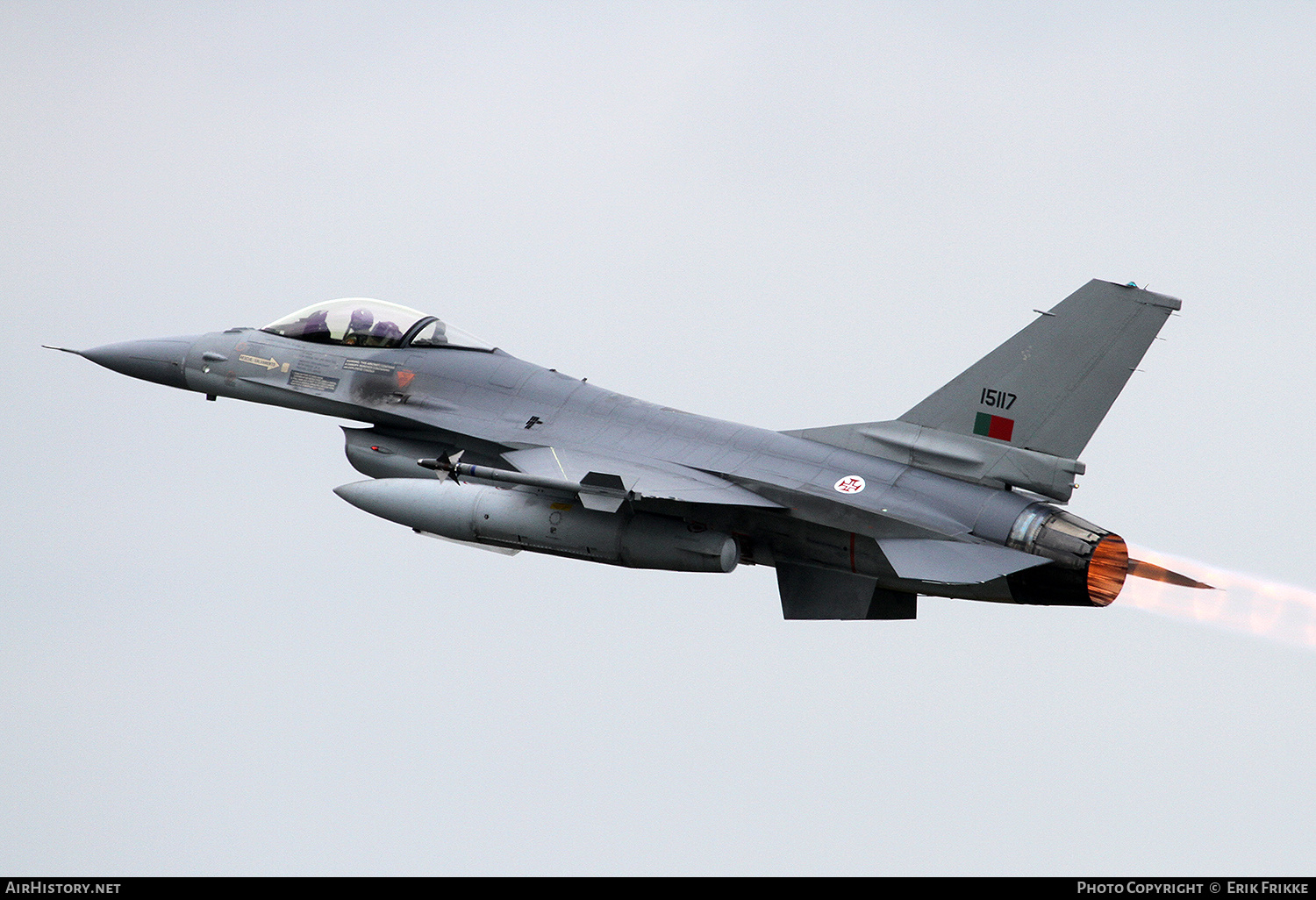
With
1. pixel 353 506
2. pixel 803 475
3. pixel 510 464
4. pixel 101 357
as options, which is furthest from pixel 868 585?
pixel 101 357

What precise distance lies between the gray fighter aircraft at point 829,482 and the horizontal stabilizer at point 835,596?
0.02 m

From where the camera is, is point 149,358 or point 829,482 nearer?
point 829,482

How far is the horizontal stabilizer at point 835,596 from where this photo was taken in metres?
20.2

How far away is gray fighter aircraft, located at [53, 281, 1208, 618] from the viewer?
19453 mm

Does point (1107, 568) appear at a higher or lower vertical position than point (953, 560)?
lower

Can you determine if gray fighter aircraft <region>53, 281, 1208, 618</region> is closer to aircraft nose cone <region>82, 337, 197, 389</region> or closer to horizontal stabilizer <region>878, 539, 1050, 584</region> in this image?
horizontal stabilizer <region>878, 539, 1050, 584</region>

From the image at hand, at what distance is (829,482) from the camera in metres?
20.2

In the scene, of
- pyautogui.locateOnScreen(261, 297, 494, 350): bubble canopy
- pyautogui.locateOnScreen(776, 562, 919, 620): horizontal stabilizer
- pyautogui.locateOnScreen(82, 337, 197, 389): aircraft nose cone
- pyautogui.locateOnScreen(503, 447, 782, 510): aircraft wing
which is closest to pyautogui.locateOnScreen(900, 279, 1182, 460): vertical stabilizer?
→ pyautogui.locateOnScreen(776, 562, 919, 620): horizontal stabilizer

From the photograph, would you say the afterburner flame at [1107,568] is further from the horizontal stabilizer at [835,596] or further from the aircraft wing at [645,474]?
the aircraft wing at [645,474]

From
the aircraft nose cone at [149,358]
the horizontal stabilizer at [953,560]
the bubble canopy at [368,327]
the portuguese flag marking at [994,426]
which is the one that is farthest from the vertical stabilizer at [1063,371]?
the aircraft nose cone at [149,358]

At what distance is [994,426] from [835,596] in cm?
229

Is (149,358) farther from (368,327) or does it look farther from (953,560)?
(953,560)

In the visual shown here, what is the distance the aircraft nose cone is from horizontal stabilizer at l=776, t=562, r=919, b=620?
7740mm

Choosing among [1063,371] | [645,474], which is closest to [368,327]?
[645,474]
